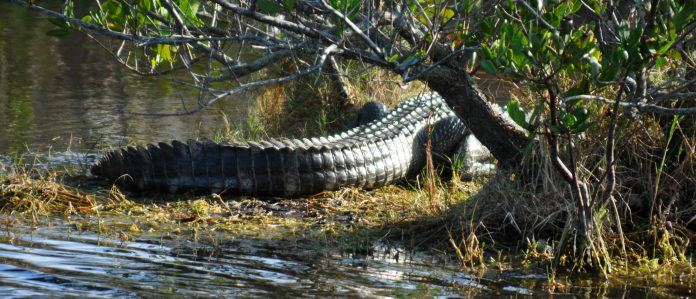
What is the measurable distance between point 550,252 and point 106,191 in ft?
8.93

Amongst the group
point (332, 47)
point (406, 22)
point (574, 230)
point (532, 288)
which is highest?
point (406, 22)

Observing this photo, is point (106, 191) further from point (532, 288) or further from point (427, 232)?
point (532, 288)

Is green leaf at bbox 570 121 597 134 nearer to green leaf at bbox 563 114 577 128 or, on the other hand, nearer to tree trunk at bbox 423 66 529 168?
green leaf at bbox 563 114 577 128

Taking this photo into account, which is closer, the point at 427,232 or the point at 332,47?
the point at 332,47

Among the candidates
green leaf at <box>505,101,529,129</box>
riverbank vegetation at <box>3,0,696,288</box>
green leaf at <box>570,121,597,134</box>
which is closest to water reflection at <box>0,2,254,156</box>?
riverbank vegetation at <box>3,0,696,288</box>

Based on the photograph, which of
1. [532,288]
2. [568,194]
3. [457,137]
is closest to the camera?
[532,288]

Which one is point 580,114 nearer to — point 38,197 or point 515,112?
point 515,112

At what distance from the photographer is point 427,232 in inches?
207

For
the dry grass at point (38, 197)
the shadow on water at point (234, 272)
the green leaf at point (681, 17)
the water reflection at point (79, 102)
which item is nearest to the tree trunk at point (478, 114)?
the shadow on water at point (234, 272)

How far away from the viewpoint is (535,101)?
19.6 feet

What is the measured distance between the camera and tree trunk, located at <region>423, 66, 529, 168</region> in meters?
4.94

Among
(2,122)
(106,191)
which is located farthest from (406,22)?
(2,122)

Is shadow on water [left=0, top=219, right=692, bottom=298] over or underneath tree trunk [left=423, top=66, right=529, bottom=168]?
underneath

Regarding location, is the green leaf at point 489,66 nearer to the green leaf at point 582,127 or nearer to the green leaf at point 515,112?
the green leaf at point 515,112
